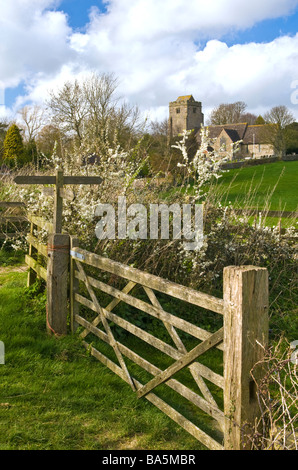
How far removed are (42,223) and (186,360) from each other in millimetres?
3705

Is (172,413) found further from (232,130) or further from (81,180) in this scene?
(232,130)

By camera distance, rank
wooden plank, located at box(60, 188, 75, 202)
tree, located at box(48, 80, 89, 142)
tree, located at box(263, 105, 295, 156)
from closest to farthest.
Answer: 1. wooden plank, located at box(60, 188, 75, 202)
2. tree, located at box(48, 80, 89, 142)
3. tree, located at box(263, 105, 295, 156)

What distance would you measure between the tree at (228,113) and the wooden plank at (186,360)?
78405 mm

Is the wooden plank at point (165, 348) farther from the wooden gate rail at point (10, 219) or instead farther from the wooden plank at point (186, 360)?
the wooden gate rail at point (10, 219)

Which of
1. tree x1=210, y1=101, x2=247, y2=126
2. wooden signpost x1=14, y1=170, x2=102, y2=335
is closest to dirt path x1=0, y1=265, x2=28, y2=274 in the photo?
wooden signpost x1=14, y1=170, x2=102, y2=335

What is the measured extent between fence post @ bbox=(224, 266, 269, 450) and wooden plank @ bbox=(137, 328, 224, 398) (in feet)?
0.55

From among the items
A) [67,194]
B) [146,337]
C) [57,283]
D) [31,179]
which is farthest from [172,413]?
[31,179]

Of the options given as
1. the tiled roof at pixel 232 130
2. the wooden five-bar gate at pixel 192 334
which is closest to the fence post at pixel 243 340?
the wooden five-bar gate at pixel 192 334

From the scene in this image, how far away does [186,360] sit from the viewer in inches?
124

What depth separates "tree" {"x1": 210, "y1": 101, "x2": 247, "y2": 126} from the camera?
261 ft

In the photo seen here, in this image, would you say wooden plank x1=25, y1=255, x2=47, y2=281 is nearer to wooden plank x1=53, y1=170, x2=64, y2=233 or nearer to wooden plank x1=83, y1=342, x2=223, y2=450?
wooden plank x1=53, y1=170, x2=64, y2=233

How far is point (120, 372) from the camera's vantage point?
411cm
